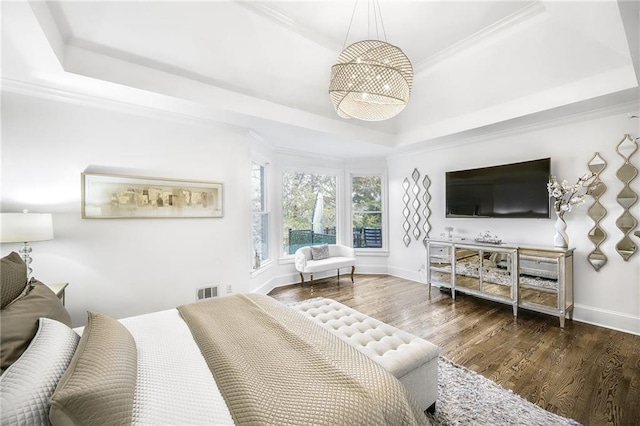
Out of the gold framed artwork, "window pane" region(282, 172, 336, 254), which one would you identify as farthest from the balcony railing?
the gold framed artwork

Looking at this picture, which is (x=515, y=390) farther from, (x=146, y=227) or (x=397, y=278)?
(x=146, y=227)

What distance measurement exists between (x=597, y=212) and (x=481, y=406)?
9.38 ft

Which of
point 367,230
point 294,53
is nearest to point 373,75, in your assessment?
point 294,53

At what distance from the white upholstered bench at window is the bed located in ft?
9.59

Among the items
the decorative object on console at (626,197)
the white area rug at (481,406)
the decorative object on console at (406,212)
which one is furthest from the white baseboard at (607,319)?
the decorative object on console at (406,212)

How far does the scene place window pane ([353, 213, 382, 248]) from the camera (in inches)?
226

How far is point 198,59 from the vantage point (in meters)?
2.65

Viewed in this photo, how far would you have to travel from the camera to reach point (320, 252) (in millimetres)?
A: 5074

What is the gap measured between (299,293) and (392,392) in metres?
3.38

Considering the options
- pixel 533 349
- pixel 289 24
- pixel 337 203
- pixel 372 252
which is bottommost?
pixel 533 349

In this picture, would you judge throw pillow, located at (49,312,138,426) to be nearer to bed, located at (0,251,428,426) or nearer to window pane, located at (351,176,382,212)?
bed, located at (0,251,428,426)

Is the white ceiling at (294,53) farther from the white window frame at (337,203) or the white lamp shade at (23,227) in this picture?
the white window frame at (337,203)

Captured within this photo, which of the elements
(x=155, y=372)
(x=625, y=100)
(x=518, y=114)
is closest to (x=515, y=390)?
(x=155, y=372)

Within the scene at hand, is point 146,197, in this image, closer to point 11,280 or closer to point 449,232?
point 11,280
